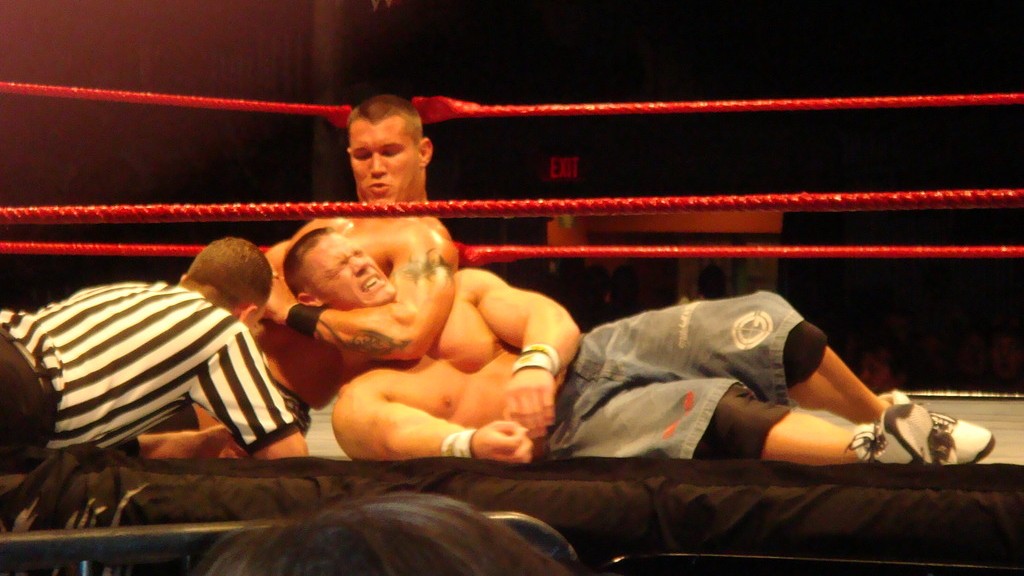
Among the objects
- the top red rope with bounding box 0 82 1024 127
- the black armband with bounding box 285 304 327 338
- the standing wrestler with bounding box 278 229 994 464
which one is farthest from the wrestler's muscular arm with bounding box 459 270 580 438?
the top red rope with bounding box 0 82 1024 127

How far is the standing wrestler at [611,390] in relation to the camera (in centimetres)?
127

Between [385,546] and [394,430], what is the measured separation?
1056 mm

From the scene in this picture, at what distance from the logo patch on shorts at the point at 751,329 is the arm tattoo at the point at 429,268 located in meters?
0.48

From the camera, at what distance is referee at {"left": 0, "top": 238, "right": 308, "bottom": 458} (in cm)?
119

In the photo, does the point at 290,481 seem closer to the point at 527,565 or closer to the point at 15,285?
the point at 527,565

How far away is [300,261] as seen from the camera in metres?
1.63

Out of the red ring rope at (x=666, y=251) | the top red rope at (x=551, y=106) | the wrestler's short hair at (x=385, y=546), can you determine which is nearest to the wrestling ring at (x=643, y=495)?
the wrestler's short hair at (x=385, y=546)

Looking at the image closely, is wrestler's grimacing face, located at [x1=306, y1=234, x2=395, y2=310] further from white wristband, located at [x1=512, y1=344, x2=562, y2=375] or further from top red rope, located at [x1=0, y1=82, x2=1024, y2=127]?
top red rope, located at [x1=0, y1=82, x2=1024, y2=127]

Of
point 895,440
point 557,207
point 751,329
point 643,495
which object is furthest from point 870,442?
point 557,207

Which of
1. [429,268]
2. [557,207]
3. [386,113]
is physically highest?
[386,113]

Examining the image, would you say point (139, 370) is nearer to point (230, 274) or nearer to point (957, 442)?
point (230, 274)

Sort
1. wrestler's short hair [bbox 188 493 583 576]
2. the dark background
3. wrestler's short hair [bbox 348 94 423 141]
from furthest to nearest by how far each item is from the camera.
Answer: the dark background, wrestler's short hair [bbox 348 94 423 141], wrestler's short hair [bbox 188 493 583 576]

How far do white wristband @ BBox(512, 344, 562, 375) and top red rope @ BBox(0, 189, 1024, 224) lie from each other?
31 cm

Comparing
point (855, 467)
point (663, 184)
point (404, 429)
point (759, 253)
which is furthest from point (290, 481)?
point (663, 184)
